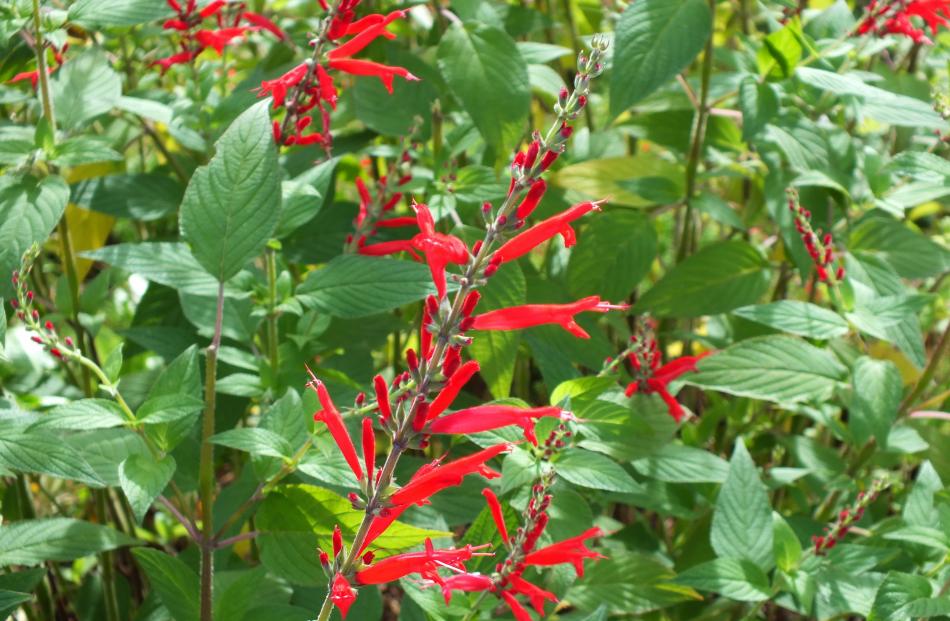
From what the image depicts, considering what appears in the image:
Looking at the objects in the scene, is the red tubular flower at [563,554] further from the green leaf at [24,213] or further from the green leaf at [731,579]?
the green leaf at [24,213]

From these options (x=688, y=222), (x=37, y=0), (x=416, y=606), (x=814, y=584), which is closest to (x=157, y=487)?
(x=416, y=606)

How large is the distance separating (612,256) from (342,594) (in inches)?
39.4

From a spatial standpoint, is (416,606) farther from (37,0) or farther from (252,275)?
(37,0)

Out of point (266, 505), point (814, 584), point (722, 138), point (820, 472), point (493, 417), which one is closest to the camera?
point (493, 417)

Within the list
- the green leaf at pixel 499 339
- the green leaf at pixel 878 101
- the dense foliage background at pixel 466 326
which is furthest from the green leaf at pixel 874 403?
the green leaf at pixel 499 339

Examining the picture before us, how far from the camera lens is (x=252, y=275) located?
130cm

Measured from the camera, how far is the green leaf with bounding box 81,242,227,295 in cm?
120

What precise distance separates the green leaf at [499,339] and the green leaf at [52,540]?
487 millimetres

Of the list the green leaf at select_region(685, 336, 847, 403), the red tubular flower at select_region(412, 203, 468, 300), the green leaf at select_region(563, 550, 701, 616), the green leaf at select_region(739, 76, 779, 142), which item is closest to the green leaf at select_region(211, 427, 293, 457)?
the red tubular flower at select_region(412, 203, 468, 300)

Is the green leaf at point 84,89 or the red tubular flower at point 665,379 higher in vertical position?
the green leaf at point 84,89

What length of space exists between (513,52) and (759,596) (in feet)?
2.68

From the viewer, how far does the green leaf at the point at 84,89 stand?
1326 millimetres

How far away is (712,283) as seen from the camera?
5.42 ft

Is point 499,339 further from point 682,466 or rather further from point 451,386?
point 451,386
